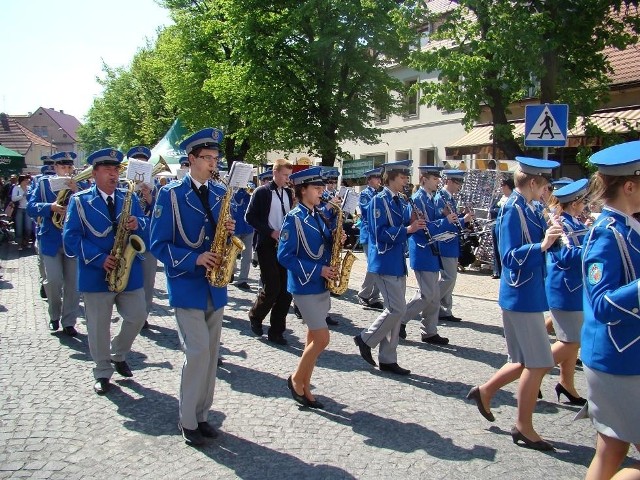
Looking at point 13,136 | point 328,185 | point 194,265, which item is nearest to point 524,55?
point 328,185

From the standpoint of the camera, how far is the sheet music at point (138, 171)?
301 inches

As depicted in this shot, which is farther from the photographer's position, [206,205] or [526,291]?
[206,205]

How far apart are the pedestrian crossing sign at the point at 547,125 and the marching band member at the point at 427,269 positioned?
5.90ft

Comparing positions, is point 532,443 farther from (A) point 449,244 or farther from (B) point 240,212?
(B) point 240,212

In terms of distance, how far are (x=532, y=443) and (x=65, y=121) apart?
395ft

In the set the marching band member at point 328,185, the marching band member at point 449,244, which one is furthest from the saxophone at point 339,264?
the marching band member at point 449,244

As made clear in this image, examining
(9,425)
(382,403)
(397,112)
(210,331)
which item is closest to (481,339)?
(382,403)

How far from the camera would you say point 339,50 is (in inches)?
844

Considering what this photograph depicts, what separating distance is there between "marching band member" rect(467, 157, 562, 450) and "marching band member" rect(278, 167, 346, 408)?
1.55 meters

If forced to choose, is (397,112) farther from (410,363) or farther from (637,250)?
(637,250)

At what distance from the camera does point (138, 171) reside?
7.78m

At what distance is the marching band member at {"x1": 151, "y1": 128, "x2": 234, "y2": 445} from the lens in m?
4.73

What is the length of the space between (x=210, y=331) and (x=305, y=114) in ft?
60.0

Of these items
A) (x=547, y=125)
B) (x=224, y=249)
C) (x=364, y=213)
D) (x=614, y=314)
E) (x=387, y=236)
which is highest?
(x=547, y=125)
